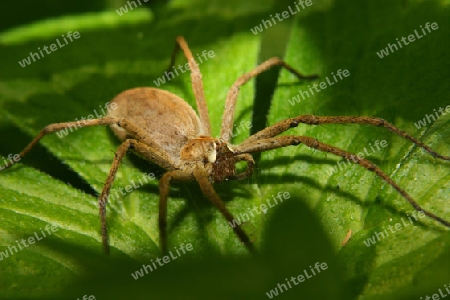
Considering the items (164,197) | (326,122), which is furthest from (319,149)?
(164,197)

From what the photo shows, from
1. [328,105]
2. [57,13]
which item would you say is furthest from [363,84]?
[57,13]

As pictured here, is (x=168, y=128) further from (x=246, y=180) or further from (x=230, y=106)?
(x=246, y=180)

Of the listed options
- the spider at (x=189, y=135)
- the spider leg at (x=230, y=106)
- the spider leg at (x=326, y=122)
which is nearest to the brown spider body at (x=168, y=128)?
the spider at (x=189, y=135)

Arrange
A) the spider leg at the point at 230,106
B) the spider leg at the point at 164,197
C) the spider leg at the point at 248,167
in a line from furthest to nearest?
the spider leg at the point at 230,106 < the spider leg at the point at 248,167 < the spider leg at the point at 164,197

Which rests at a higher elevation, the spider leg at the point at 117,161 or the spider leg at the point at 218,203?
the spider leg at the point at 117,161

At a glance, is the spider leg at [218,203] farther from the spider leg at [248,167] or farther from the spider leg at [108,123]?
the spider leg at [108,123]

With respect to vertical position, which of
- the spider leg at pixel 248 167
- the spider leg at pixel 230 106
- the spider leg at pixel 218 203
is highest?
the spider leg at pixel 230 106

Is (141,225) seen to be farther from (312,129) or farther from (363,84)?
(363,84)

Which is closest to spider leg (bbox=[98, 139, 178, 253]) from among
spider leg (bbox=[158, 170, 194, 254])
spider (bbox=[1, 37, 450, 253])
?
spider (bbox=[1, 37, 450, 253])
